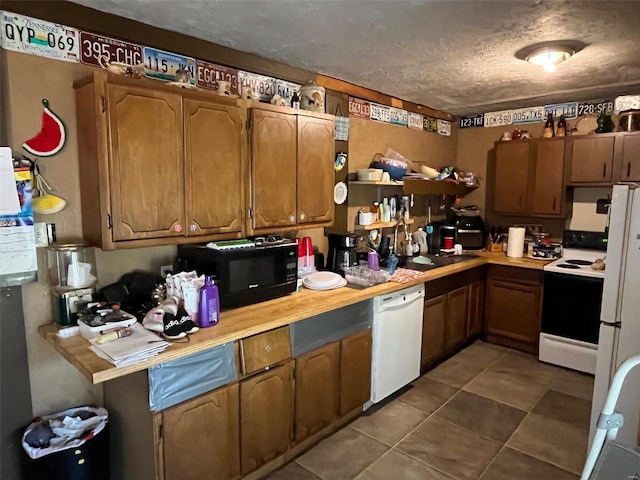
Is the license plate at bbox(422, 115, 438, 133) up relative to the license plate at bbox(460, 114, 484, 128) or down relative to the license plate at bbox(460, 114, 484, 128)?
down

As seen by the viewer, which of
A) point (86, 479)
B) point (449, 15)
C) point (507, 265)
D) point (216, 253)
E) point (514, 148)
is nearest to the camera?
point (86, 479)

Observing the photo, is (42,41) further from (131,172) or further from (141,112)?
(131,172)

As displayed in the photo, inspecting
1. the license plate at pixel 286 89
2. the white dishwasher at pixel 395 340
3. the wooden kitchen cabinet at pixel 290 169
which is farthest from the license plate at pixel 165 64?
the white dishwasher at pixel 395 340

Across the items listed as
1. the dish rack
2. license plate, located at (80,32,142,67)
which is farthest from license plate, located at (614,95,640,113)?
license plate, located at (80,32,142,67)

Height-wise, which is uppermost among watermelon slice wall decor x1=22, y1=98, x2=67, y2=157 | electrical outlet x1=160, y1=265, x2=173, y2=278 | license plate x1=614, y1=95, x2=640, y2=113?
license plate x1=614, y1=95, x2=640, y2=113

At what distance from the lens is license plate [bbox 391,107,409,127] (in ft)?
12.9

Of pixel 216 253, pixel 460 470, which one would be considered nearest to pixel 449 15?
pixel 216 253

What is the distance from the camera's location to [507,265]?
13.0 feet

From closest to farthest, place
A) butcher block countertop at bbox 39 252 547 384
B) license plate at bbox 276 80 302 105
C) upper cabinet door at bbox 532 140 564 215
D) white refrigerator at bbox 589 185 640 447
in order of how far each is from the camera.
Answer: butcher block countertop at bbox 39 252 547 384 < white refrigerator at bbox 589 185 640 447 < license plate at bbox 276 80 302 105 < upper cabinet door at bbox 532 140 564 215

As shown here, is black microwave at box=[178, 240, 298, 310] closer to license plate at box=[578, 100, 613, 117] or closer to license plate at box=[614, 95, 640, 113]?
license plate at box=[614, 95, 640, 113]

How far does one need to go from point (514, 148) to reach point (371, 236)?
1853mm

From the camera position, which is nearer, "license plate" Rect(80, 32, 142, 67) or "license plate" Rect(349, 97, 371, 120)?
"license plate" Rect(80, 32, 142, 67)

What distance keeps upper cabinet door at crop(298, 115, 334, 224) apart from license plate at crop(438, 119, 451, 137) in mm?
2185

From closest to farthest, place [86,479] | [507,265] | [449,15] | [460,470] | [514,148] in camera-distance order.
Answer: [86,479] → [449,15] → [460,470] → [507,265] → [514,148]
